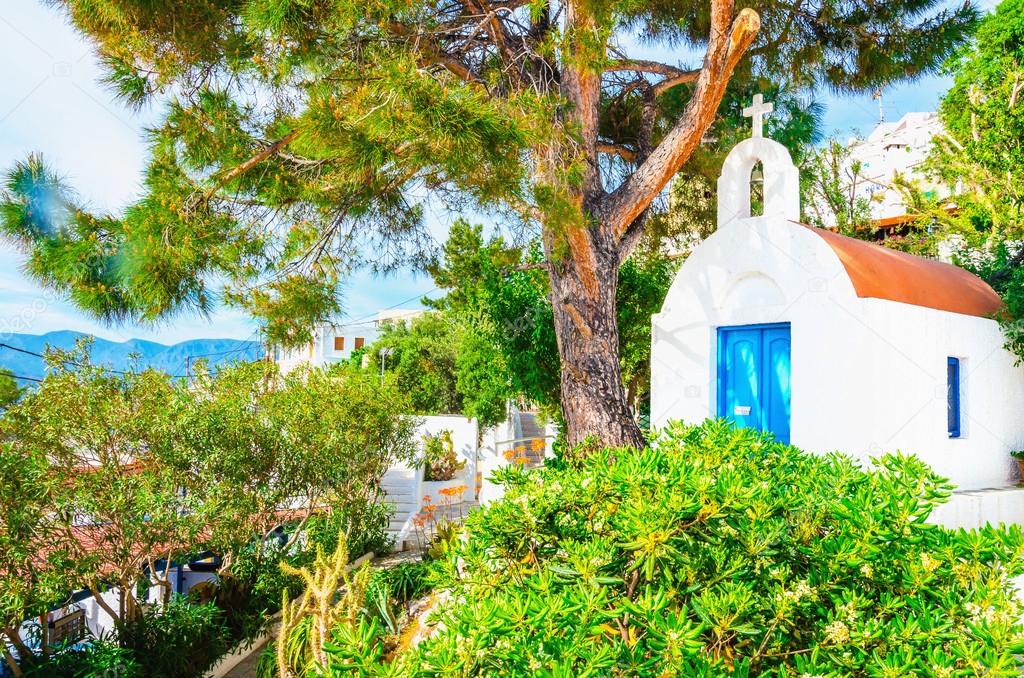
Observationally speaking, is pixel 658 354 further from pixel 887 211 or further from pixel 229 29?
pixel 887 211

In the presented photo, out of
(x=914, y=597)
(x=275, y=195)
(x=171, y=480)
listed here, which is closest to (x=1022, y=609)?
(x=914, y=597)

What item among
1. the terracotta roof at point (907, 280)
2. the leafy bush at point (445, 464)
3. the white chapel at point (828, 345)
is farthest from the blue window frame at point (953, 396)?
the leafy bush at point (445, 464)

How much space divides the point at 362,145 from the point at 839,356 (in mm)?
6056

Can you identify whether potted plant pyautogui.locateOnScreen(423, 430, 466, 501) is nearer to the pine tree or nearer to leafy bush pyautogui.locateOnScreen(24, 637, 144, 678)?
the pine tree

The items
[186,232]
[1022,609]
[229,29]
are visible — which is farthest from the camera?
[229,29]

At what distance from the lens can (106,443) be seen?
6.07 m

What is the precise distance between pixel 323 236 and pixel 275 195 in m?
0.98

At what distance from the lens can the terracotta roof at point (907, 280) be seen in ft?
26.9

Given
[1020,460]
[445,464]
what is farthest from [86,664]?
[1020,460]

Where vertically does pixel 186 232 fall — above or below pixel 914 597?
above

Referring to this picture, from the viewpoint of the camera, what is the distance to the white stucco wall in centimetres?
793

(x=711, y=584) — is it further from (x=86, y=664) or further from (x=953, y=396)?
(x=953, y=396)

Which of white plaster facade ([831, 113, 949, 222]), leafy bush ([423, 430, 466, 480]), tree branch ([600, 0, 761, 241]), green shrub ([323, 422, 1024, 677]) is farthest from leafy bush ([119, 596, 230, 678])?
white plaster facade ([831, 113, 949, 222])

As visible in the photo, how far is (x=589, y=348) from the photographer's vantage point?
9469 mm
